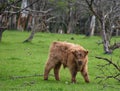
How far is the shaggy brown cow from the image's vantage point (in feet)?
41.5

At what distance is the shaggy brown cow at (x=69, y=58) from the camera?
41.5 feet

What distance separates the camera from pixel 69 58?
1305cm

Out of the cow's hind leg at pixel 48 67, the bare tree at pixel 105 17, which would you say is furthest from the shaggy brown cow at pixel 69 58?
the bare tree at pixel 105 17

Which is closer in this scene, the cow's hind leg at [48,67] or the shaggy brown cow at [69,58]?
the shaggy brown cow at [69,58]

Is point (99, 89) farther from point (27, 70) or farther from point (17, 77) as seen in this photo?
point (27, 70)

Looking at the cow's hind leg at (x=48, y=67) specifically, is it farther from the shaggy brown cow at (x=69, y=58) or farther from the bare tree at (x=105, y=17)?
the bare tree at (x=105, y=17)

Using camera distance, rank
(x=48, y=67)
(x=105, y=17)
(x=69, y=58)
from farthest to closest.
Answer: (x=105, y=17)
(x=48, y=67)
(x=69, y=58)


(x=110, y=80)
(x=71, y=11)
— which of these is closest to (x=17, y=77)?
(x=110, y=80)

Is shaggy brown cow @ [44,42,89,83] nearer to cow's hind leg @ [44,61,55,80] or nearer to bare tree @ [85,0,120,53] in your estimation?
cow's hind leg @ [44,61,55,80]

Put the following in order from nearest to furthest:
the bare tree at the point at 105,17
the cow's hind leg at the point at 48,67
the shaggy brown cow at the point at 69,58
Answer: the shaggy brown cow at the point at 69,58 → the cow's hind leg at the point at 48,67 → the bare tree at the point at 105,17

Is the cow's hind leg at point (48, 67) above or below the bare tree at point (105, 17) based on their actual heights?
below

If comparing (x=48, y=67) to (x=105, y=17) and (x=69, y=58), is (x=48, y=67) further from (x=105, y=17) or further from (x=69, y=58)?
(x=105, y=17)

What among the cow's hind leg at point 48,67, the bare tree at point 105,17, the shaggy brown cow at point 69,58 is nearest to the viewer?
the shaggy brown cow at point 69,58

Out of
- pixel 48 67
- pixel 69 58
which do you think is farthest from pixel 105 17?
pixel 69 58
